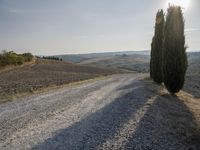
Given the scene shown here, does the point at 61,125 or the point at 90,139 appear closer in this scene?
the point at 90,139

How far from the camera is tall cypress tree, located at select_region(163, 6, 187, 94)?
835 inches

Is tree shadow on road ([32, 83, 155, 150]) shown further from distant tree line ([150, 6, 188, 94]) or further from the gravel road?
distant tree line ([150, 6, 188, 94])

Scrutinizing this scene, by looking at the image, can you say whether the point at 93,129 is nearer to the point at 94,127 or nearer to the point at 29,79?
the point at 94,127

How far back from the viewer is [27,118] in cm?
1270

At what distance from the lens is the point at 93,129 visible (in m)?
10.6

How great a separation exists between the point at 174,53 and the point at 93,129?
12333 mm

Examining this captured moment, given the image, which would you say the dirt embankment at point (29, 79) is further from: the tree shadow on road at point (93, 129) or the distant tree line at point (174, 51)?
the distant tree line at point (174, 51)

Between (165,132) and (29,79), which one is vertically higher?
(165,132)

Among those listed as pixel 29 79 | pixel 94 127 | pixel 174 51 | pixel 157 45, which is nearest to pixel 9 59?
pixel 29 79

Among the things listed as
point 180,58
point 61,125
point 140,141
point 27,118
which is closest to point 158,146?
point 140,141

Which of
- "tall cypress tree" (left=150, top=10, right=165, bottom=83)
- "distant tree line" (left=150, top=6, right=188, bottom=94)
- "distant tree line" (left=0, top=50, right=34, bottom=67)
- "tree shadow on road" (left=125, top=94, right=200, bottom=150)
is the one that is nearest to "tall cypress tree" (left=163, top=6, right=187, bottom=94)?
"distant tree line" (left=150, top=6, right=188, bottom=94)

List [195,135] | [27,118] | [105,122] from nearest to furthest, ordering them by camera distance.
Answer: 1. [195,135]
2. [105,122]
3. [27,118]

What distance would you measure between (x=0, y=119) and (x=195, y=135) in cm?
777

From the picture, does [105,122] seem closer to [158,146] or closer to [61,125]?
[61,125]
